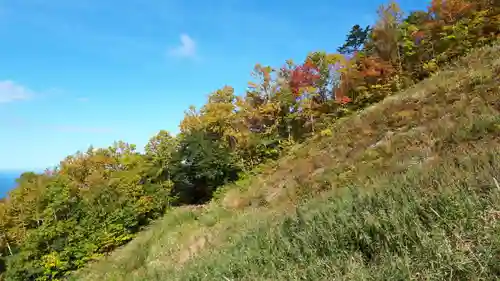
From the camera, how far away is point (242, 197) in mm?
14281

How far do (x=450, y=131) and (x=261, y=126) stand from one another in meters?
25.3

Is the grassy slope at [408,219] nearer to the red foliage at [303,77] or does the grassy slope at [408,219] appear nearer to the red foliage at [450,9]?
the red foliage at [450,9]

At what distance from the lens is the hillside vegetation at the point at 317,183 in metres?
3.09

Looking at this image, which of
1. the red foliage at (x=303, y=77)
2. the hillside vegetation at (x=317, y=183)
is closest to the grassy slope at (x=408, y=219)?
the hillside vegetation at (x=317, y=183)

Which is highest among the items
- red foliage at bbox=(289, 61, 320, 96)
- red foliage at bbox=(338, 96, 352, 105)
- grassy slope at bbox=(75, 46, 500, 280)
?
red foliage at bbox=(289, 61, 320, 96)

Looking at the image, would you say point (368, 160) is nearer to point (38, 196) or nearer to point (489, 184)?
point (489, 184)

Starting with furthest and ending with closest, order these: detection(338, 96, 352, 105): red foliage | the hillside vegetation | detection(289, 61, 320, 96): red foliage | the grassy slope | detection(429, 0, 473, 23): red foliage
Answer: detection(289, 61, 320, 96): red foliage
detection(338, 96, 352, 105): red foliage
detection(429, 0, 473, 23): red foliage
the hillside vegetation
the grassy slope

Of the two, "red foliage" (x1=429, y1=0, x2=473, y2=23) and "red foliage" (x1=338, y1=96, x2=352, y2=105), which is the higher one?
"red foliage" (x1=429, y1=0, x2=473, y2=23)

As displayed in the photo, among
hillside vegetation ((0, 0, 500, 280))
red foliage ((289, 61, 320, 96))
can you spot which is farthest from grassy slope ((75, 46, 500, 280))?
red foliage ((289, 61, 320, 96))

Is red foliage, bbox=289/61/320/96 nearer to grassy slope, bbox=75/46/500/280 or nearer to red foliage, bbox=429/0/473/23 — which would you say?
red foliage, bbox=429/0/473/23

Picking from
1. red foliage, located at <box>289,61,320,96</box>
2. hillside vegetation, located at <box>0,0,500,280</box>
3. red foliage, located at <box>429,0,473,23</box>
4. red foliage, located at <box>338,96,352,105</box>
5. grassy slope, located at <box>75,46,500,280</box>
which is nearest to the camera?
grassy slope, located at <box>75,46,500,280</box>

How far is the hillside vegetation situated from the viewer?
3.09m

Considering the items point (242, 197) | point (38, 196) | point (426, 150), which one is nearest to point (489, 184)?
point (426, 150)

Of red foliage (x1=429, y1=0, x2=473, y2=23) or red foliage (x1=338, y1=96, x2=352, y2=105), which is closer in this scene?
red foliage (x1=429, y1=0, x2=473, y2=23)
